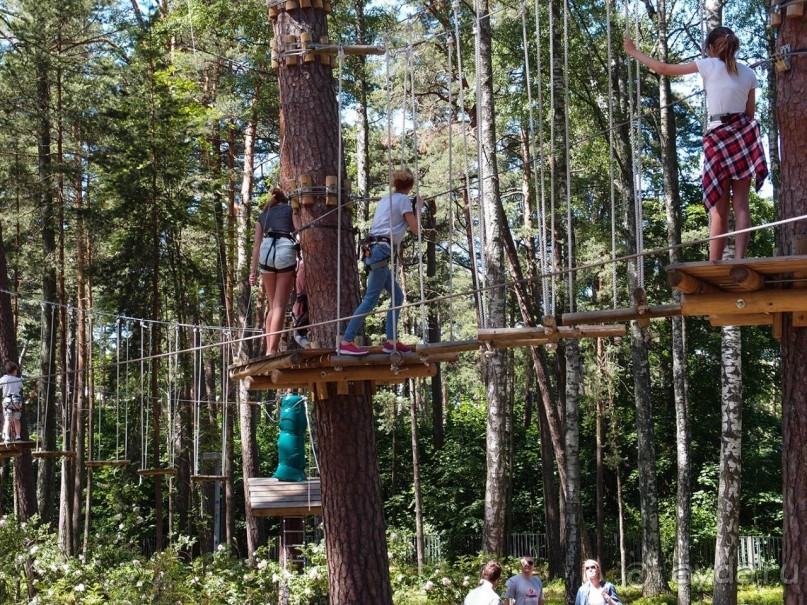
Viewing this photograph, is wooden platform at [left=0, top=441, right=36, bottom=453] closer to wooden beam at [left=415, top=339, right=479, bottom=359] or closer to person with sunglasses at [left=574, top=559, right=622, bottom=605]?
person with sunglasses at [left=574, top=559, right=622, bottom=605]

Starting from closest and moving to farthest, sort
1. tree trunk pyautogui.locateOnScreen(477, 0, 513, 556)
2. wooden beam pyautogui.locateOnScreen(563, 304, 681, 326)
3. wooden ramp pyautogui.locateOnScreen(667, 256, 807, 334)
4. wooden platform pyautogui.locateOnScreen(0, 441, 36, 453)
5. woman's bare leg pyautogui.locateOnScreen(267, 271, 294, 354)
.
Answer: wooden ramp pyautogui.locateOnScreen(667, 256, 807, 334) < wooden beam pyautogui.locateOnScreen(563, 304, 681, 326) < woman's bare leg pyautogui.locateOnScreen(267, 271, 294, 354) < wooden platform pyautogui.locateOnScreen(0, 441, 36, 453) < tree trunk pyautogui.locateOnScreen(477, 0, 513, 556)

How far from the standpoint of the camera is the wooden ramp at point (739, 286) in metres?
3.82

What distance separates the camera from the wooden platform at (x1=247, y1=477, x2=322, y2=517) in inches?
347

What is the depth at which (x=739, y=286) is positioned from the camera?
4.14m

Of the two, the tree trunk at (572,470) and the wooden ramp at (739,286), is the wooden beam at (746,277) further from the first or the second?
the tree trunk at (572,470)

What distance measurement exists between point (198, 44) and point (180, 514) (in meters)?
8.55

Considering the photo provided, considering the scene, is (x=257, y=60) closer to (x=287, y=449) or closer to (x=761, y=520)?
(x=287, y=449)

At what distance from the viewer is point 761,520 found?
748 inches

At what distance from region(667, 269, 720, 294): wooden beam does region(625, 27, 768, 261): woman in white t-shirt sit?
0.32 metres

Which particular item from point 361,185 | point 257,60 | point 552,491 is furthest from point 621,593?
point 257,60

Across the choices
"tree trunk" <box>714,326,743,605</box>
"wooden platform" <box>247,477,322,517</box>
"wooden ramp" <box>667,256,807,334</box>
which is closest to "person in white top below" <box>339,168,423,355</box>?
"wooden ramp" <box>667,256,807,334</box>

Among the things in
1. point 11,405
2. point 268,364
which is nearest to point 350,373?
point 268,364

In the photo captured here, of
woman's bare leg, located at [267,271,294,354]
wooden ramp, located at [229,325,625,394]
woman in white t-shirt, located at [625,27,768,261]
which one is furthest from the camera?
woman's bare leg, located at [267,271,294,354]

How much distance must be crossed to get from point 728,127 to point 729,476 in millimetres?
6694
